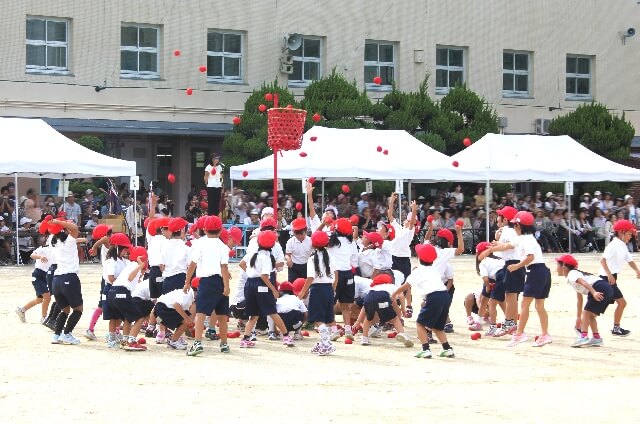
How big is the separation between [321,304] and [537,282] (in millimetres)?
2777

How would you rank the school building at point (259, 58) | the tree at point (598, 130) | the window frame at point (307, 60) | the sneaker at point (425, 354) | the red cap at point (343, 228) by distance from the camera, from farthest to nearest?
1. the tree at point (598, 130)
2. the window frame at point (307, 60)
3. the school building at point (259, 58)
4. the red cap at point (343, 228)
5. the sneaker at point (425, 354)

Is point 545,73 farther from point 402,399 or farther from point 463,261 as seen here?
point 402,399

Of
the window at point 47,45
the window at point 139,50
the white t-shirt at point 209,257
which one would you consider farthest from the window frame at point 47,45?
the white t-shirt at point 209,257

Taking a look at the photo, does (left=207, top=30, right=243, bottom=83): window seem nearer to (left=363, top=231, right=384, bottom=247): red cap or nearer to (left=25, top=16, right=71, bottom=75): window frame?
(left=25, top=16, right=71, bottom=75): window frame

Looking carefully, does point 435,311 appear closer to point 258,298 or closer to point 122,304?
point 258,298

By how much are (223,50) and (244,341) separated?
23461mm

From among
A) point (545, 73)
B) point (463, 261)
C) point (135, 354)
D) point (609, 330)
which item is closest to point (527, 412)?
point (135, 354)

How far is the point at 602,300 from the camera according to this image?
15852 mm

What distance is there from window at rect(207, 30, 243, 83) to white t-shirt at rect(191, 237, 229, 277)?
23.3m

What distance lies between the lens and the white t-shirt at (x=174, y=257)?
15.4 m

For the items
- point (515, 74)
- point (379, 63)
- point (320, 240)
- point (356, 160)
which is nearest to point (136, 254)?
point (320, 240)

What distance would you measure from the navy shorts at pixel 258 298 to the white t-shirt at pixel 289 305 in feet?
1.79

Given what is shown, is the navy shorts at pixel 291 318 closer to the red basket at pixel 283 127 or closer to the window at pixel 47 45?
the red basket at pixel 283 127

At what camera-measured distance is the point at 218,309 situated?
1520 cm
